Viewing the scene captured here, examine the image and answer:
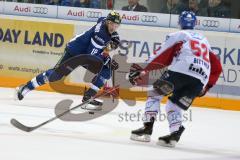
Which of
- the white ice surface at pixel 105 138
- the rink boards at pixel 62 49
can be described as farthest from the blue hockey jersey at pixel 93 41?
the rink boards at pixel 62 49

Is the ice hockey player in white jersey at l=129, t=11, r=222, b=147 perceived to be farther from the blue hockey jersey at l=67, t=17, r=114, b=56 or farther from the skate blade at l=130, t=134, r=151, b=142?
the blue hockey jersey at l=67, t=17, r=114, b=56

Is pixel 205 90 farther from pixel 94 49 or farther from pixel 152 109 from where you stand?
pixel 94 49

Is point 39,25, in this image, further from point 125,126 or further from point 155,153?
point 155,153

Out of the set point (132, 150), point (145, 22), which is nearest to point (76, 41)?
Answer: point (145, 22)

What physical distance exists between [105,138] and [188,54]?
998mm

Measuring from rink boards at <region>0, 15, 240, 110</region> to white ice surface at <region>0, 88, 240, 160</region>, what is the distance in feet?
2.60

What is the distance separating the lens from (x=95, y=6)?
9203 mm

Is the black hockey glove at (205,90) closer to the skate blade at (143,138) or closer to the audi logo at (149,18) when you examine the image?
the skate blade at (143,138)

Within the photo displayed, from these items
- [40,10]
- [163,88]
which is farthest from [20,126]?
[40,10]

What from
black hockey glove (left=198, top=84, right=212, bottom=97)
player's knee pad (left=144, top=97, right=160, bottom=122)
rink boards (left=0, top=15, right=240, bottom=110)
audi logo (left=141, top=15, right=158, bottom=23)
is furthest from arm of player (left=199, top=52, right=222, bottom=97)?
audi logo (left=141, top=15, right=158, bottom=23)

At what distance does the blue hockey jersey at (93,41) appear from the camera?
692 centimetres

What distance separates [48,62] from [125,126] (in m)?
3.30

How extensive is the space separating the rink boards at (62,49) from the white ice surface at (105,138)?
2.60 ft

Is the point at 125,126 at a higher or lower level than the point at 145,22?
lower
